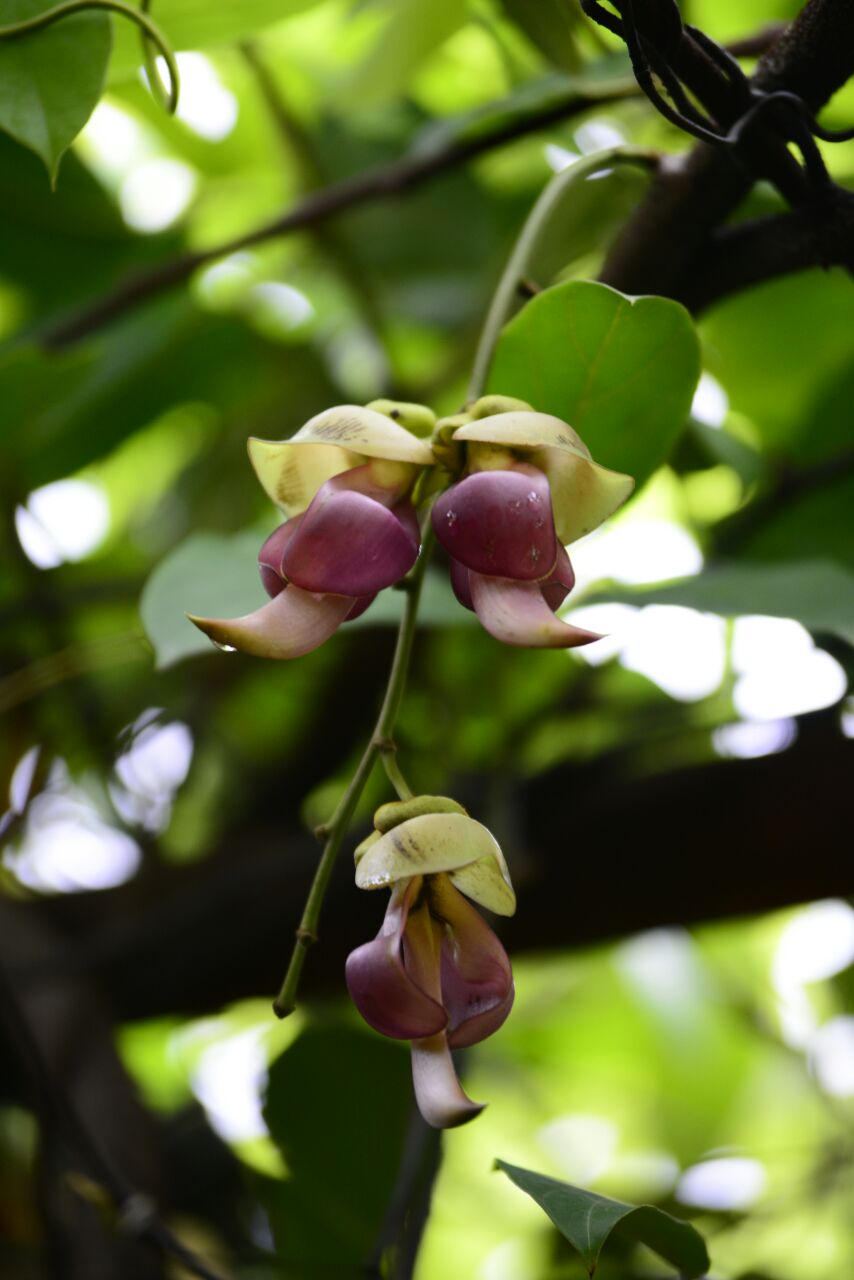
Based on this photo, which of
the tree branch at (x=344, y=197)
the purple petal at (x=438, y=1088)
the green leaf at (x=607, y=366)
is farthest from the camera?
the tree branch at (x=344, y=197)

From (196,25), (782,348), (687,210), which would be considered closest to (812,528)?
(782,348)

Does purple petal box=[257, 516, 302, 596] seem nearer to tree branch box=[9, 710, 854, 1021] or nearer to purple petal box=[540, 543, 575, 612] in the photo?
purple petal box=[540, 543, 575, 612]

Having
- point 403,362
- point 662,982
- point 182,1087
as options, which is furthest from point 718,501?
point 182,1087

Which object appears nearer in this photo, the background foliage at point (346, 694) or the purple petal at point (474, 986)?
the purple petal at point (474, 986)

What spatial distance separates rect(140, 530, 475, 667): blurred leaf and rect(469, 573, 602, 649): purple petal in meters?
0.13

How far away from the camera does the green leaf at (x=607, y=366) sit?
0.35m

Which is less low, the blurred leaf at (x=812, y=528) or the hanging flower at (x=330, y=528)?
the hanging flower at (x=330, y=528)

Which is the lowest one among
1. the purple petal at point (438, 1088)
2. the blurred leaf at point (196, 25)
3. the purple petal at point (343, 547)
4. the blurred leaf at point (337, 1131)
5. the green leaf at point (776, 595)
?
the blurred leaf at point (337, 1131)

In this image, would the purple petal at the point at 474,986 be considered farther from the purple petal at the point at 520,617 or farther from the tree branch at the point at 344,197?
Result: the tree branch at the point at 344,197

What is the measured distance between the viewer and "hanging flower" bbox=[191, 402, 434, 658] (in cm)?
27

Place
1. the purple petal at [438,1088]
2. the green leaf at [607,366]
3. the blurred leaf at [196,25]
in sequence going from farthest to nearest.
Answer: the blurred leaf at [196,25] < the green leaf at [607,366] < the purple petal at [438,1088]

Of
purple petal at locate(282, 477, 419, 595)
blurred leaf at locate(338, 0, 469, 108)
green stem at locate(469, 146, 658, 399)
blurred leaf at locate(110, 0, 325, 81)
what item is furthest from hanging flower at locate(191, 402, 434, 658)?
blurred leaf at locate(338, 0, 469, 108)

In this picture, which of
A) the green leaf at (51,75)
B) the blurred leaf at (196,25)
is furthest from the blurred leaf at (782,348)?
the green leaf at (51,75)

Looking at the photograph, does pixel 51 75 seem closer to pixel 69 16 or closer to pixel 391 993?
pixel 69 16
